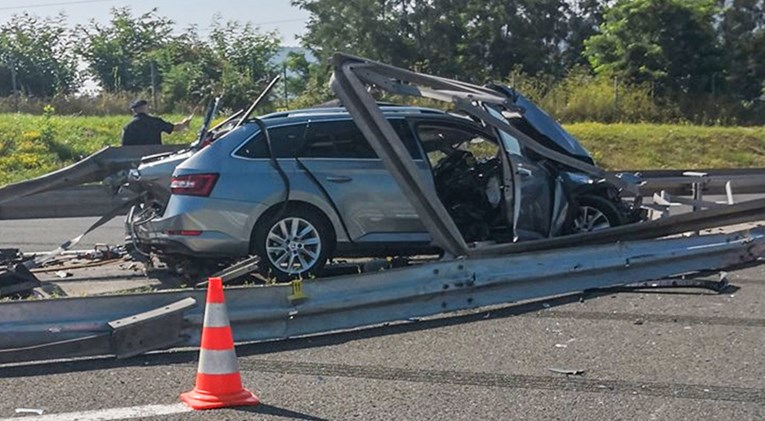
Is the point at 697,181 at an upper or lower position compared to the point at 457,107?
lower

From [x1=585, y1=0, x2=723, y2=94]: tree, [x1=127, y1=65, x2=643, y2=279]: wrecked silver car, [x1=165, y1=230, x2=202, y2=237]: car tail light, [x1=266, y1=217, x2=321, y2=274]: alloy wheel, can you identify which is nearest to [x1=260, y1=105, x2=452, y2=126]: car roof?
[x1=127, y1=65, x2=643, y2=279]: wrecked silver car

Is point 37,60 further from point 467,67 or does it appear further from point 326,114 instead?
point 326,114

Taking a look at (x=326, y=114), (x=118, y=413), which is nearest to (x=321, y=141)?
(x=326, y=114)

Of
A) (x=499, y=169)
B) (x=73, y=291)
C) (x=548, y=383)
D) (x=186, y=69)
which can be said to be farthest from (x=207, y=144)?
(x=186, y=69)

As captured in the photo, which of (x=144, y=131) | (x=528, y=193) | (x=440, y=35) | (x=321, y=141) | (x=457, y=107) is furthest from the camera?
(x=440, y=35)

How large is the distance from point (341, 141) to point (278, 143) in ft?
1.93

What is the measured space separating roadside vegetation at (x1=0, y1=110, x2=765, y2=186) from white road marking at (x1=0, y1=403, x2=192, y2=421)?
19294 mm

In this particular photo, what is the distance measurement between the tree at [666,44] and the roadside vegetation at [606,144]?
600 cm

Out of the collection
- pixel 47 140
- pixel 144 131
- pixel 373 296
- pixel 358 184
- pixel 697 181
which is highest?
pixel 47 140

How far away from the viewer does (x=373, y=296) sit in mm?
8414

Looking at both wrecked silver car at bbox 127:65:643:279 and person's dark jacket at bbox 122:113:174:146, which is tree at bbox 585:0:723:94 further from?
wrecked silver car at bbox 127:65:643:279

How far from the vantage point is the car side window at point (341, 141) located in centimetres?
1020

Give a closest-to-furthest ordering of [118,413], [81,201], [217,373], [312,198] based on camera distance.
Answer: [118,413]
[217,373]
[312,198]
[81,201]

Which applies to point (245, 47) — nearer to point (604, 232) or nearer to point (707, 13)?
point (707, 13)
